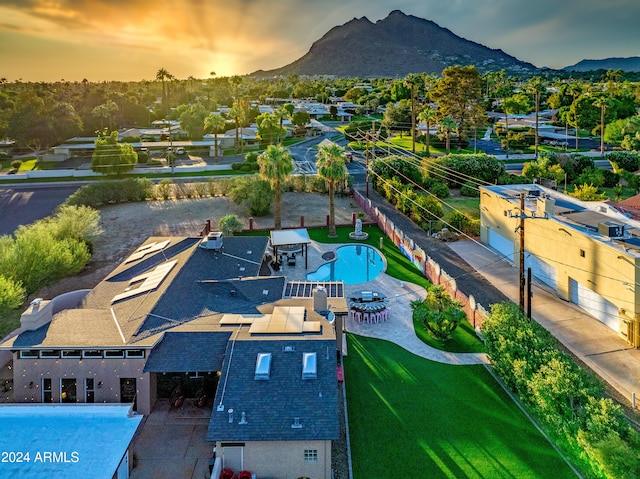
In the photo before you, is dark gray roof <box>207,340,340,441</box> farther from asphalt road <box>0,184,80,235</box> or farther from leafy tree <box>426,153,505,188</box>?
leafy tree <box>426,153,505,188</box>

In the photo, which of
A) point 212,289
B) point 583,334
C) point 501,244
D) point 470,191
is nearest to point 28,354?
point 212,289

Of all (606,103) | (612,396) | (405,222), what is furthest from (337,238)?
(606,103)

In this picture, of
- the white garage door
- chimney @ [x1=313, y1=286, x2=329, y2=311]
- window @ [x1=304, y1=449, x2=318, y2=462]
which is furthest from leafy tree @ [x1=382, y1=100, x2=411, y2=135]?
window @ [x1=304, y1=449, x2=318, y2=462]

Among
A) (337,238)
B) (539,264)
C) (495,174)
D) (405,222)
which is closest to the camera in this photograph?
(539,264)

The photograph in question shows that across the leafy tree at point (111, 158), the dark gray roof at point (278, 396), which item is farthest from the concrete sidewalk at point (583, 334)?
the leafy tree at point (111, 158)

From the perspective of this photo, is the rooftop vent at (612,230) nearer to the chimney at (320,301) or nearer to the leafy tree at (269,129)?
the chimney at (320,301)

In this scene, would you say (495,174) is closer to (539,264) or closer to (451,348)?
(539,264)

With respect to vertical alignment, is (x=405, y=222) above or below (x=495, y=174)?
below
